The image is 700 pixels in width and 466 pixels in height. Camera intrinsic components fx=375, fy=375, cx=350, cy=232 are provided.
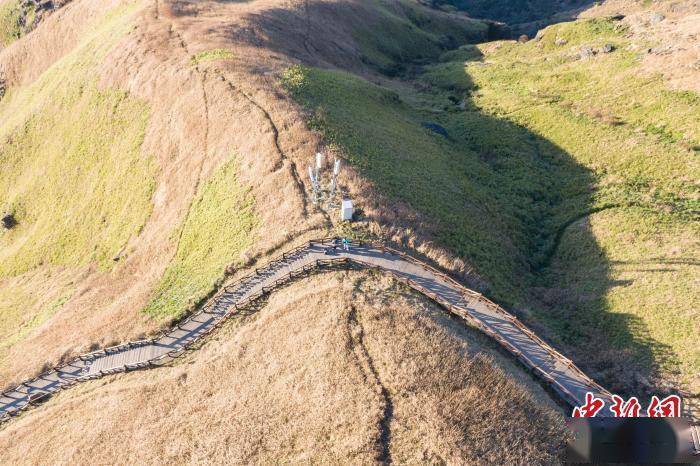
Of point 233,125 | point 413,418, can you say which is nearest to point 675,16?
point 233,125

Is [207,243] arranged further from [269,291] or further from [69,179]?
[69,179]

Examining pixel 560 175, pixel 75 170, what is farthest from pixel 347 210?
pixel 75 170

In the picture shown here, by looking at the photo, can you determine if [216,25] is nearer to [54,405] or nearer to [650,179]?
[54,405]

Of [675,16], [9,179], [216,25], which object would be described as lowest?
[9,179]

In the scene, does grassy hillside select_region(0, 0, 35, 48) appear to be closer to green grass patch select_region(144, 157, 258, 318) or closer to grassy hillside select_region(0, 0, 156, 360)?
grassy hillside select_region(0, 0, 156, 360)

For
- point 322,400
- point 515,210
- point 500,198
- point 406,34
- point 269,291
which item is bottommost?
point 322,400

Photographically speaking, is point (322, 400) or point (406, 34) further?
point (406, 34)

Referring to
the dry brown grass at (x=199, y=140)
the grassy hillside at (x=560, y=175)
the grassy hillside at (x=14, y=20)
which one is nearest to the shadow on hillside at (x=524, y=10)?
the grassy hillside at (x=560, y=175)
